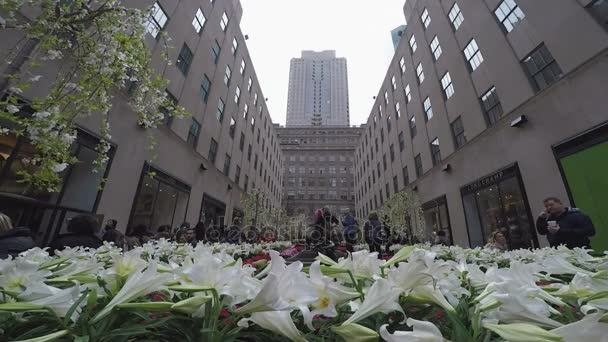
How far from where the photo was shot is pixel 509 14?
12.0 meters

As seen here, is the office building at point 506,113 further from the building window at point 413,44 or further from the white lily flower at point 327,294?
the white lily flower at point 327,294

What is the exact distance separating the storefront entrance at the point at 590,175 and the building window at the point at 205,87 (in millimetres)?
18558

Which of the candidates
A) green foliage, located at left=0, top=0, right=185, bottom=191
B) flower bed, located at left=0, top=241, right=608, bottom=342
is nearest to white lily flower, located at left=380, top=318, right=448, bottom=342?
flower bed, located at left=0, top=241, right=608, bottom=342

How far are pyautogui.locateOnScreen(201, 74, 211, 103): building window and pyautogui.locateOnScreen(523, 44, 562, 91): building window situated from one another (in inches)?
697

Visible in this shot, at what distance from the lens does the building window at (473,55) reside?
547 inches

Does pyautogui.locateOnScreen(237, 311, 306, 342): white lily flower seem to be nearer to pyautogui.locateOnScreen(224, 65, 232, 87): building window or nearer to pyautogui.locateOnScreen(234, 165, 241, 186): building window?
pyautogui.locateOnScreen(224, 65, 232, 87): building window

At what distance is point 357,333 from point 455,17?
21.0 metres

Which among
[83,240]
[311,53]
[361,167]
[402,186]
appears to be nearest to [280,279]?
[83,240]

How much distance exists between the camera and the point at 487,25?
1311 cm

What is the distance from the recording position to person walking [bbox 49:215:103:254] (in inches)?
170

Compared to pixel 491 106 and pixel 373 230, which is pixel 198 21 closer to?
pixel 373 230

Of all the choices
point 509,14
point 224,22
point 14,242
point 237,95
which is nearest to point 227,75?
point 237,95

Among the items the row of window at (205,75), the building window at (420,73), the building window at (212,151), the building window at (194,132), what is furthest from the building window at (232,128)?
the building window at (420,73)

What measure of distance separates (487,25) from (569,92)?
6.30 meters
